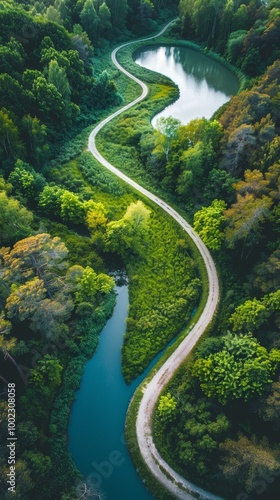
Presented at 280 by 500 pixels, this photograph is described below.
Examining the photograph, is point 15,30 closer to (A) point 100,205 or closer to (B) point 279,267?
(A) point 100,205

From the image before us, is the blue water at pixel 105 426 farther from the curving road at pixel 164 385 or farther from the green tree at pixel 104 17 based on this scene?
the green tree at pixel 104 17

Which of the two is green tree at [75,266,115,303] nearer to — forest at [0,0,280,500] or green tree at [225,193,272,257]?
forest at [0,0,280,500]

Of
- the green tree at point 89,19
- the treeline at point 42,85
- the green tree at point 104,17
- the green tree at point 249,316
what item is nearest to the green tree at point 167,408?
the green tree at point 249,316

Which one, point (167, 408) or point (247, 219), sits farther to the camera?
point (247, 219)

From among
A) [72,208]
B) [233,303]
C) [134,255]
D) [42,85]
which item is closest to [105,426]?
[233,303]

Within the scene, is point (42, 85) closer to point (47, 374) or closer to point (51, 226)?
point (51, 226)

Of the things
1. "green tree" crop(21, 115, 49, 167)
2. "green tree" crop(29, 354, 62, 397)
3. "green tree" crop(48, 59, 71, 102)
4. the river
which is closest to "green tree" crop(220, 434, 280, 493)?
the river

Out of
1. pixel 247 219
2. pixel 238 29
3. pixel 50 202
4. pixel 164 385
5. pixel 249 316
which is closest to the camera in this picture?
pixel 164 385
